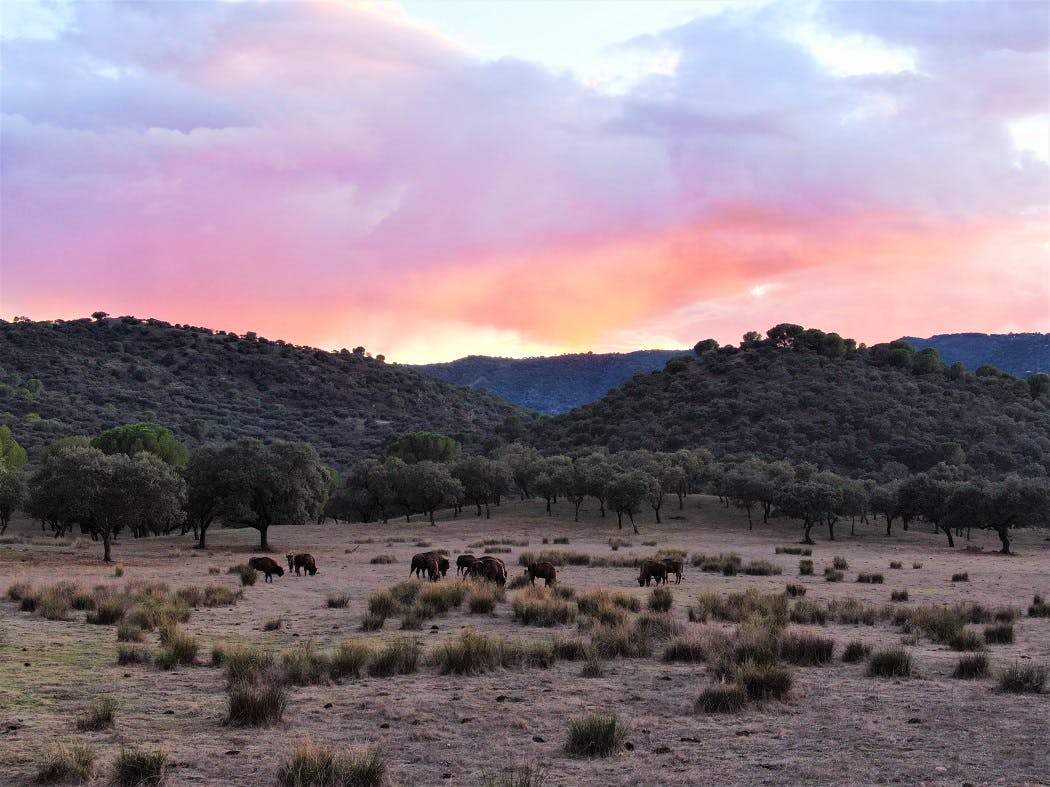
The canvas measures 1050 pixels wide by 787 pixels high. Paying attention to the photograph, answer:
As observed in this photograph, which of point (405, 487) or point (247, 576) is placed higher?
point (405, 487)

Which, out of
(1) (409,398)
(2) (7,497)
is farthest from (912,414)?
(2) (7,497)

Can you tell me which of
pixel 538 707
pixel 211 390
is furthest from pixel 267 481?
pixel 211 390

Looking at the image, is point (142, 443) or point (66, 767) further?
point (142, 443)

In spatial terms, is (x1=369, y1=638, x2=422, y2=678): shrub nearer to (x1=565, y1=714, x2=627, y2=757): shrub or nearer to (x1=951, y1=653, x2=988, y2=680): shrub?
(x1=565, y1=714, x2=627, y2=757): shrub

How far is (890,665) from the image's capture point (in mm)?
14875

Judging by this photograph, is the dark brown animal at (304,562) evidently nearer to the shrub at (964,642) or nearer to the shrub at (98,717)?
the shrub at (98,717)

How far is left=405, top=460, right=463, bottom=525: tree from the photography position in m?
81.8

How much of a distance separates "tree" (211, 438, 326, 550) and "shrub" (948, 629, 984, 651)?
46.8 meters

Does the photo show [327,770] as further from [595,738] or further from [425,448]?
[425,448]

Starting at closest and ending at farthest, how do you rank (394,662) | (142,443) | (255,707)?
(255,707)
(394,662)
(142,443)

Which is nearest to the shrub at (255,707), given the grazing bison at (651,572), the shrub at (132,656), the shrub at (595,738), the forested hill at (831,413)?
the shrub at (595,738)

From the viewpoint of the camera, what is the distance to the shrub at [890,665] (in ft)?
48.3

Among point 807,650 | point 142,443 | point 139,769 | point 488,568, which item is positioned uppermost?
point 142,443

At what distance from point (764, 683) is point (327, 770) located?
7.24 metres
